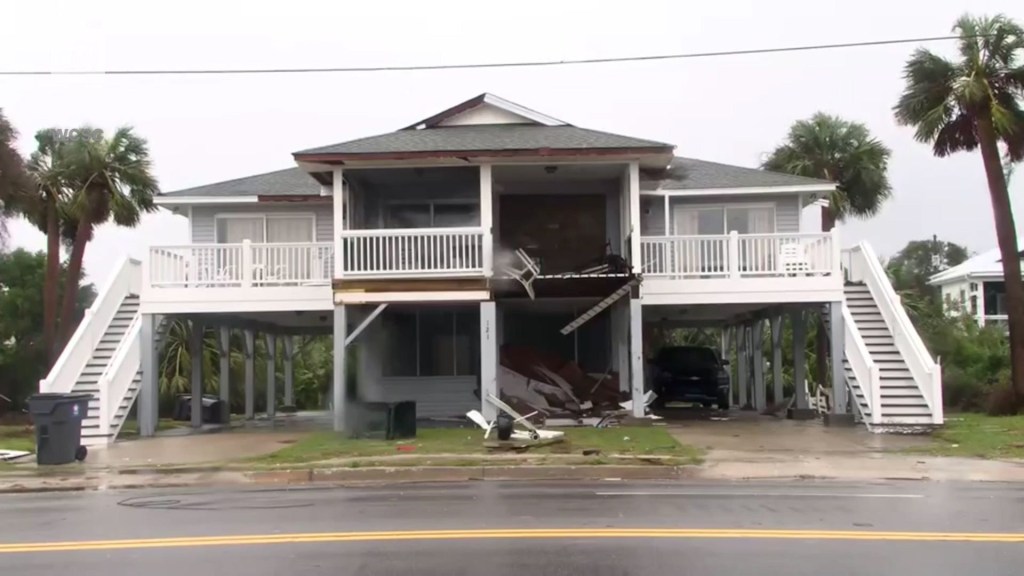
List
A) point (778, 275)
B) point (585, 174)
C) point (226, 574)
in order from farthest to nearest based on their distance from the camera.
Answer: point (585, 174), point (778, 275), point (226, 574)

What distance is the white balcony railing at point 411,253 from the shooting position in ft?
65.6

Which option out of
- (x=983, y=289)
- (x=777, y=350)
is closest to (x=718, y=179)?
(x=777, y=350)

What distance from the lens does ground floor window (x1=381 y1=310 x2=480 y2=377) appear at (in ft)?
80.7

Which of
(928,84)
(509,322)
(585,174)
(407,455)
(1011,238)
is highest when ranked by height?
(928,84)

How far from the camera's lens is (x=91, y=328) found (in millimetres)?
21234

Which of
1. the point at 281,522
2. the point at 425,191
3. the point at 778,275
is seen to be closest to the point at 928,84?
the point at 778,275

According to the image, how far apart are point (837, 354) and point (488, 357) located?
285 inches

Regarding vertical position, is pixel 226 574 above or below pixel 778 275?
below

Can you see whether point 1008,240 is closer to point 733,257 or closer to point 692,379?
point 733,257

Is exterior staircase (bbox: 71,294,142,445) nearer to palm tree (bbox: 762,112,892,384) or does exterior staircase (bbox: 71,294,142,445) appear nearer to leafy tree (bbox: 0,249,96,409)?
leafy tree (bbox: 0,249,96,409)

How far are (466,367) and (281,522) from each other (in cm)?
1474

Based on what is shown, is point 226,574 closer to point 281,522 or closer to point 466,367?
point 281,522

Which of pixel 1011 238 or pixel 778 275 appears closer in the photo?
pixel 778 275

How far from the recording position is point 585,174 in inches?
878
